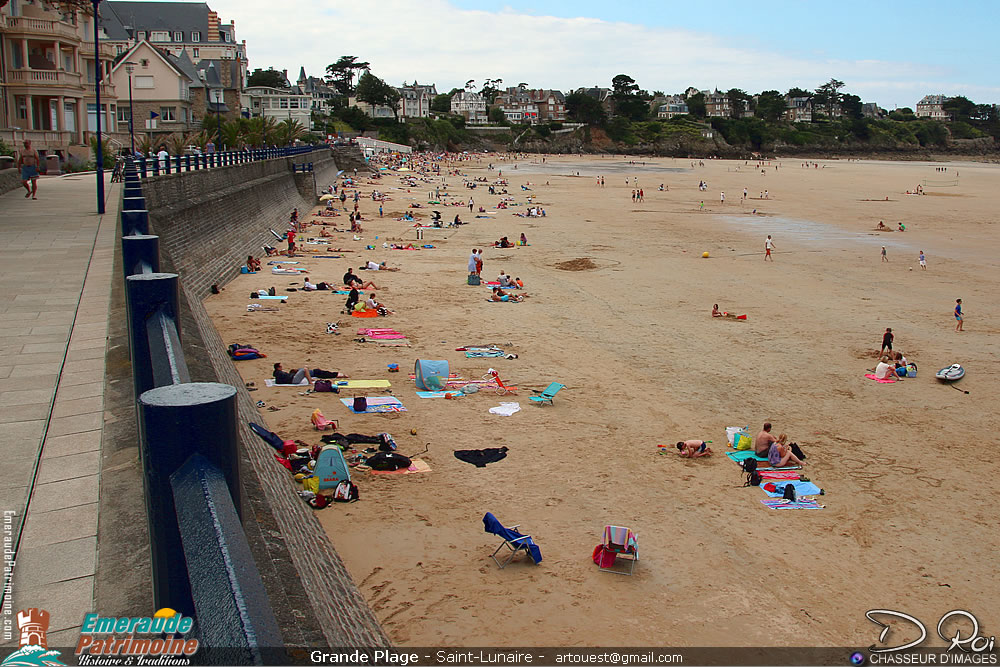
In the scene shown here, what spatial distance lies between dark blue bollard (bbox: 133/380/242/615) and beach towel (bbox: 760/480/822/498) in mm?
9267

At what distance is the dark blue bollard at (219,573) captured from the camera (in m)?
1.68

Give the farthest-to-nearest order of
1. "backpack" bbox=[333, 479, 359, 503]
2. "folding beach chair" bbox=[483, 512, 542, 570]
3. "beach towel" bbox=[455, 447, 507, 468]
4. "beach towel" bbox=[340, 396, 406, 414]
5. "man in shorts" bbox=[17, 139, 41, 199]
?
1. "man in shorts" bbox=[17, 139, 41, 199]
2. "beach towel" bbox=[340, 396, 406, 414]
3. "beach towel" bbox=[455, 447, 507, 468]
4. "backpack" bbox=[333, 479, 359, 503]
5. "folding beach chair" bbox=[483, 512, 542, 570]

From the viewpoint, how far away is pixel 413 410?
13.0 m

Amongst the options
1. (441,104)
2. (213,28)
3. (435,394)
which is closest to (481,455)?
(435,394)

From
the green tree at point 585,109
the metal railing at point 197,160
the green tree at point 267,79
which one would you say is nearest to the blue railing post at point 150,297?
the metal railing at point 197,160

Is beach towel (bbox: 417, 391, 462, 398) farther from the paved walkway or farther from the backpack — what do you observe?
the paved walkway

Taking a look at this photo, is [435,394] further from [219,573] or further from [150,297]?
[219,573]

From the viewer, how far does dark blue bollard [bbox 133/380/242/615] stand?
78.2 inches

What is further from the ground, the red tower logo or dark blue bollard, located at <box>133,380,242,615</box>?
dark blue bollard, located at <box>133,380,242,615</box>

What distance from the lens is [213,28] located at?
8706 cm

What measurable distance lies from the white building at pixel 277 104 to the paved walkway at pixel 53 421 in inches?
3401

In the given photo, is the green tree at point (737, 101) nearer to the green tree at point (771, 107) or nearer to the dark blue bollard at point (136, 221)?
the green tree at point (771, 107)

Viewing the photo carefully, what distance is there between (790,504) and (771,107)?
627ft

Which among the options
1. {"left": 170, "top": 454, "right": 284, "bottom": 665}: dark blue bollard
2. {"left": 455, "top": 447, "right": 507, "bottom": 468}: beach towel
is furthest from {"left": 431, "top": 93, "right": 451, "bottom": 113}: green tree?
{"left": 170, "top": 454, "right": 284, "bottom": 665}: dark blue bollard
